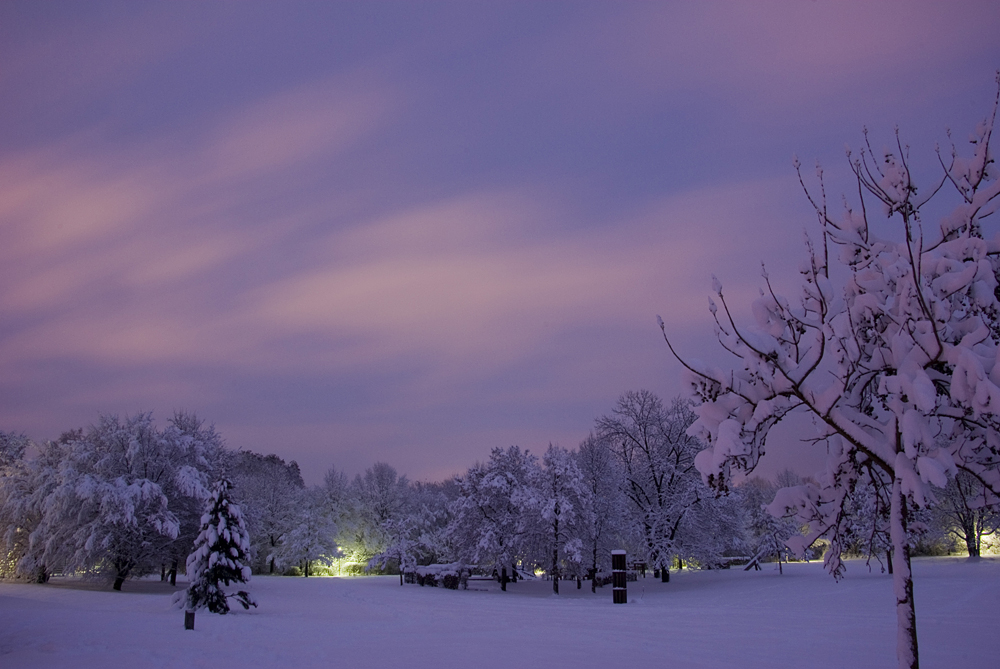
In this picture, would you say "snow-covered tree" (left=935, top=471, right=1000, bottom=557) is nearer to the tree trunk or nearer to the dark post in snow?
the dark post in snow

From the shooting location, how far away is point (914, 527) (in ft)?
23.8

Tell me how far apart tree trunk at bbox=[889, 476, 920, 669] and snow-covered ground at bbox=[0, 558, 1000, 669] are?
4628 mm

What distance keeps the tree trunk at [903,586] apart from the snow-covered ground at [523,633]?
463 centimetres

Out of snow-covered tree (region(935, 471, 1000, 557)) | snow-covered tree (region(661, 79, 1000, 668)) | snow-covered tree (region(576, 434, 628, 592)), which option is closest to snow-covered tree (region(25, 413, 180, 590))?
snow-covered tree (region(576, 434, 628, 592))

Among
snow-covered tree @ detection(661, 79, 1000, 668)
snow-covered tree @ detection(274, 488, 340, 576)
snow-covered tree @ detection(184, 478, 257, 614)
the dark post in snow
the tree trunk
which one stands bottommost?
snow-covered tree @ detection(274, 488, 340, 576)

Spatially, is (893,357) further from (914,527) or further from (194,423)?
(194,423)

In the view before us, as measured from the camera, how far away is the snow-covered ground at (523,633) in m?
10.3

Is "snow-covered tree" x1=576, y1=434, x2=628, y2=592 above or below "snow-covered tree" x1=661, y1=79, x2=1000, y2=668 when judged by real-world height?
below

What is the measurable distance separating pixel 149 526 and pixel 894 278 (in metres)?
31.6

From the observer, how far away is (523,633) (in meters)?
13.8

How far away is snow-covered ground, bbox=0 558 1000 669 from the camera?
1027cm

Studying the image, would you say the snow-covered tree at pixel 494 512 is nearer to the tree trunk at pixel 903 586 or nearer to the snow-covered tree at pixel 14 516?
the snow-covered tree at pixel 14 516

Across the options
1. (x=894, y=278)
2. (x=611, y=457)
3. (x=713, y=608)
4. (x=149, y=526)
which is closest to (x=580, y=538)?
(x=611, y=457)

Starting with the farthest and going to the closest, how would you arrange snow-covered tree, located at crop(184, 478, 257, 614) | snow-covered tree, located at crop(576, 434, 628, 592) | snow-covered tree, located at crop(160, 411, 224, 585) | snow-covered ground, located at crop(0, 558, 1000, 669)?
snow-covered tree, located at crop(576, 434, 628, 592)
snow-covered tree, located at crop(160, 411, 224, 585)
snow-covered tree, located at crop(184, 478, 257, 614)
snow-covered ground, located at crop(0, 558, 1000, 669)
